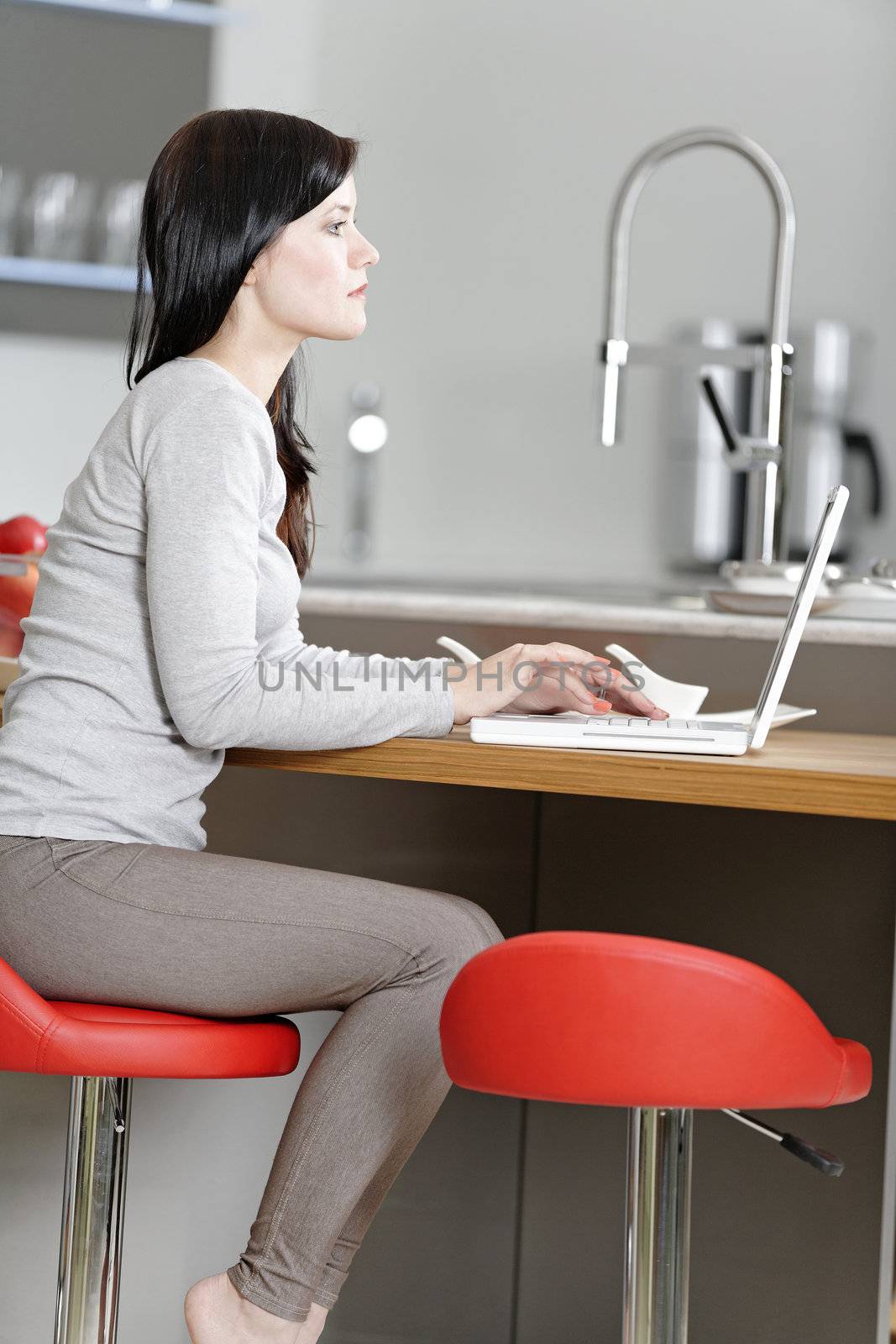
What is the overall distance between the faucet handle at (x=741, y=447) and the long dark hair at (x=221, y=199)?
2.55 feet

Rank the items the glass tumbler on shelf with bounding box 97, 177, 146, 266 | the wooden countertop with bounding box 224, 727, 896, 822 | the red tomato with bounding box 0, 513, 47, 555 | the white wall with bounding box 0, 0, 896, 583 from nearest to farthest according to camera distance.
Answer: the wooden countertop with bounding box 224, 727, 896, 822, the red tomato with bounding box 0, 513, 47, 555, the glass tumbler on shelf with bounding box 97, 177, 146, 266, the white wall with bounding box 0, 0, 896, 583

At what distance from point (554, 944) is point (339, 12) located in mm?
3712

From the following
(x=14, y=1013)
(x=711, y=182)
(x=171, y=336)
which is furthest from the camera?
(x=711, y=182)

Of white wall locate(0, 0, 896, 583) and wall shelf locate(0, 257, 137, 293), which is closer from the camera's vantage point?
wall shelf locate(0, 257, 137, 293)

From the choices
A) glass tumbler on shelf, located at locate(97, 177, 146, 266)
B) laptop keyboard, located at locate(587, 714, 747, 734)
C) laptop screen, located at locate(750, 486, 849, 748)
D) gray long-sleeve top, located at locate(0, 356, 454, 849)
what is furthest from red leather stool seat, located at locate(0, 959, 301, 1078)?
glass tumbler on shelf, located at locate(97, 177, 146, 266)

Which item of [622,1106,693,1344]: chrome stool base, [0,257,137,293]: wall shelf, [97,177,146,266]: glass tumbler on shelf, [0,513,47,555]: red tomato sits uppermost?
[97,177,146,266]: glass tumbler on shelf

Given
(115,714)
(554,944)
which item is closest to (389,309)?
(115,714)

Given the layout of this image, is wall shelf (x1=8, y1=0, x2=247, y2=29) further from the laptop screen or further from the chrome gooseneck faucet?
the laptop screen

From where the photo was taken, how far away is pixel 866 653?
166cm

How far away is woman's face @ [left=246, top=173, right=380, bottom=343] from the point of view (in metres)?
1.37

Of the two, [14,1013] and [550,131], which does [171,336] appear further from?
[550,131]

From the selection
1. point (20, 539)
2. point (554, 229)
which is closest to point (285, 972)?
point (20, 539)

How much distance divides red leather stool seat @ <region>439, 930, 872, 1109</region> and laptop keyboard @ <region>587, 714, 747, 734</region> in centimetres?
26

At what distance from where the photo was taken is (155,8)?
3152 millimetres
